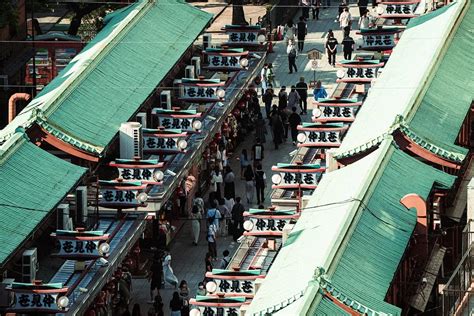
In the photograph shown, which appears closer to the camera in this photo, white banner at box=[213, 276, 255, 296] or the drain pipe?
white banner at box=[213, 276, 255, 296]

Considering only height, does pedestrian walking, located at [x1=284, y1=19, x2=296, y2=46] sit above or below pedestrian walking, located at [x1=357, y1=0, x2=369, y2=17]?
below

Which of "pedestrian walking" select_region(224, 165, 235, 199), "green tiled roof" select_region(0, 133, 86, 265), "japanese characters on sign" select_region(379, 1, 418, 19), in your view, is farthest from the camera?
"japanese characters on sign" select_region(379, 1, 418, 19)

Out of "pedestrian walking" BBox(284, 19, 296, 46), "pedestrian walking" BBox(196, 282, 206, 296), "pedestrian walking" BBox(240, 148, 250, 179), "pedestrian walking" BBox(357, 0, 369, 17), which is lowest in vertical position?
"pedestrian walking" BBox(196, 282, 206, 296)

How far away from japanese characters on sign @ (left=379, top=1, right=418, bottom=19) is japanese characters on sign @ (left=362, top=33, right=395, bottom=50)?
3.00 m

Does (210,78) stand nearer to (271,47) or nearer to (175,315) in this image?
(271,47)

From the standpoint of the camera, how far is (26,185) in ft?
290

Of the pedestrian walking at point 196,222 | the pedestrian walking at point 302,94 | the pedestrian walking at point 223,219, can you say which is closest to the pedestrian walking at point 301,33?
the pedestrian walking at point 302,94

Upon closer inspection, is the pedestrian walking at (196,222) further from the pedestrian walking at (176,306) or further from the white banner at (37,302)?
the white banner at (37,302)

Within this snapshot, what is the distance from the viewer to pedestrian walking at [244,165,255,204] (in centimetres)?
10200

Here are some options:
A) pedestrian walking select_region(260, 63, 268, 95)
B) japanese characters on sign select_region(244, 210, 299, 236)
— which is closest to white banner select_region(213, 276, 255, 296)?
japanese characters on sign select_region(244, 210, 299, 236)

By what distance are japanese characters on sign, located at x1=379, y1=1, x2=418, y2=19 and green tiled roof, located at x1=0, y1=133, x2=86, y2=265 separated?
2942 centimetres

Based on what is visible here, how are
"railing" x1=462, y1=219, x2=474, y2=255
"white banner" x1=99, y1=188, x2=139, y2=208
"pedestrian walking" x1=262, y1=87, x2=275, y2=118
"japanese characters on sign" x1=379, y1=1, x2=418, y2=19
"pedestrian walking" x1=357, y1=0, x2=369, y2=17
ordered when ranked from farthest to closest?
"pedestrian walking" x1=357, y1=0, x2=369, y2=17
"japanese characters on sign" x1=379, y1=1, x2=418, y2=19
"pedestrian walking" x1=262, y1=87, x2=275, y2=118
"white banner" x1=99, y1=188, x2=139, y2=208
"railing" x1=462, y1=219, x2=474, y2=255

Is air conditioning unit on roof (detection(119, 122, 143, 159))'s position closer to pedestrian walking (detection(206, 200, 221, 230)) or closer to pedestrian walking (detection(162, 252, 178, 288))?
pedestrian walking (detection(206, 200, 221, 230))

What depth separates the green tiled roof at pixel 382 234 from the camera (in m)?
77.6
